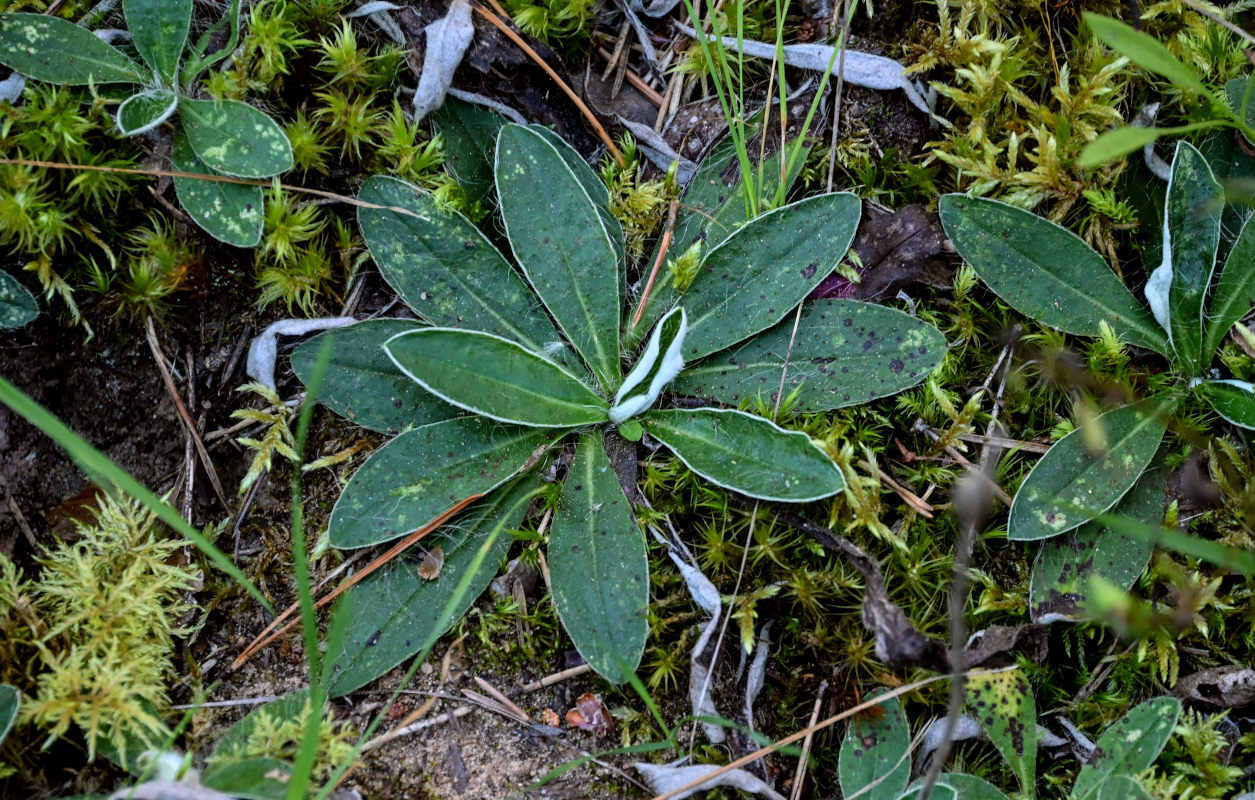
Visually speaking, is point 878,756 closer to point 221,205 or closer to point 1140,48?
point 1140,48

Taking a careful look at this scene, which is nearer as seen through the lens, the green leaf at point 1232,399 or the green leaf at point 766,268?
the green leaf at point 1232,399

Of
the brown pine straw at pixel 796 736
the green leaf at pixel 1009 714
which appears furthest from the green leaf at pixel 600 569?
the green leaf at pixel 1009 714

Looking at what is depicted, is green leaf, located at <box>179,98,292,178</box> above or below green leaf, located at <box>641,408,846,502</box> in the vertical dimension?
above

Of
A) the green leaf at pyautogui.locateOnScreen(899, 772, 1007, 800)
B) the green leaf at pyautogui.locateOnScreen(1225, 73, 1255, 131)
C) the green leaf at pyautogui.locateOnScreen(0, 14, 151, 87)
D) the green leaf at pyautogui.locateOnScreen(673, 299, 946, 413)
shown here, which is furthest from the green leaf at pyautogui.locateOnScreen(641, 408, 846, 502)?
the green leaf at pyautogui.locateOnScreen(0, 14, 151, 87)

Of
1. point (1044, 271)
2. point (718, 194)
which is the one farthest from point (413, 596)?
point (1044, 271)

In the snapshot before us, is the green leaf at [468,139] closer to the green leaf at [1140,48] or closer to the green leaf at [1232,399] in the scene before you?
the green leaf at [1140,48]

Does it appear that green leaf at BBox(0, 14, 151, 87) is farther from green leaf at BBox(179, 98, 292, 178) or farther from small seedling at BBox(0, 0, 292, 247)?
green leaf at BBox(179, 98, 292, 178)
